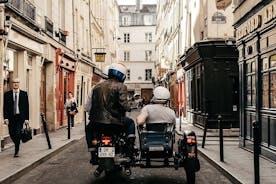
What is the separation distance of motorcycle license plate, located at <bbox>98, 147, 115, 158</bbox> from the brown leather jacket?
1.51 feet

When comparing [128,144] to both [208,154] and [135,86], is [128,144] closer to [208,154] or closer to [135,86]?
[208,154]

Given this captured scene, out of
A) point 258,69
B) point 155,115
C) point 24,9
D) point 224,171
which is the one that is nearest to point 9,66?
point 24,9

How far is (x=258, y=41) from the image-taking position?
460 inches

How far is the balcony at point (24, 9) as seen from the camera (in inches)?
563

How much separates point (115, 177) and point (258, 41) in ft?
16.5

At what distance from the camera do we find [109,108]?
25.9ft

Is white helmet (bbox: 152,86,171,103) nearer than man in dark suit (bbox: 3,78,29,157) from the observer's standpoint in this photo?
Yes

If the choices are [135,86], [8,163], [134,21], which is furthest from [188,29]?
[134,21]

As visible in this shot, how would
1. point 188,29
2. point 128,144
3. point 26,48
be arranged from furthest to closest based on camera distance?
1. point 188,29
2. point 26,48
3. point 128,144

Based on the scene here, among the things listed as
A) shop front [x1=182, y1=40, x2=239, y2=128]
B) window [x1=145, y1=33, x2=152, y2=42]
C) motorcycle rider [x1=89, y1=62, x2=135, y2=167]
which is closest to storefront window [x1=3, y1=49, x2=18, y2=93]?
motorcycle rider [x1=89, y1=62, x2=135, y2=167]

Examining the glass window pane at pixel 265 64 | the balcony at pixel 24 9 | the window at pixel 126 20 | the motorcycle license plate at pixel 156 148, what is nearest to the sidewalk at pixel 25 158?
the motorcycle license plate at pixel 156 148

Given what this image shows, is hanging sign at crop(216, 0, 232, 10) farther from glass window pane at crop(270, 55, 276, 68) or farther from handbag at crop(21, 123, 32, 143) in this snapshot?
handbag at crop(21, 123, 32, 143)

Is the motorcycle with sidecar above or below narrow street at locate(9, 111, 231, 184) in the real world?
above

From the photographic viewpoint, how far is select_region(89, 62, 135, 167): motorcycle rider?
7.86 metres
